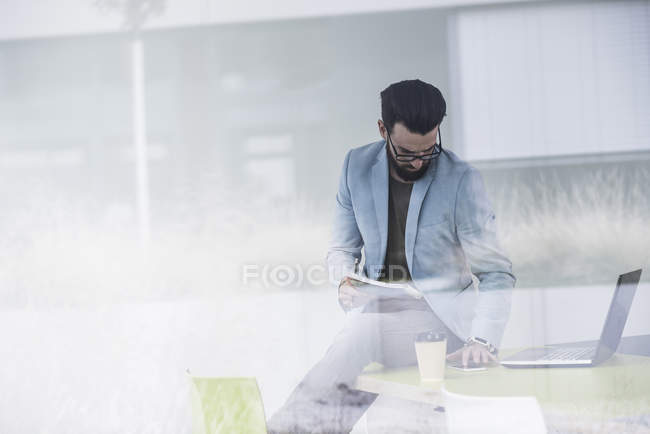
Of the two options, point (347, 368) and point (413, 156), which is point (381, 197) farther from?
point (347, 368)

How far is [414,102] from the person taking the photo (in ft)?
10.9

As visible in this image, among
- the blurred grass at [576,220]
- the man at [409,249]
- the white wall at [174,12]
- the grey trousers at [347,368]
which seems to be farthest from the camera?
the white wall at [174,12]

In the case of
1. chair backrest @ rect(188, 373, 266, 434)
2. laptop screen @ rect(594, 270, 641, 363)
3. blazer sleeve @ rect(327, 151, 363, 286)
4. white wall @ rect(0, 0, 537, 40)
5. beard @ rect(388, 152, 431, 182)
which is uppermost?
white wall @ rect(0, 0, 537, 40)

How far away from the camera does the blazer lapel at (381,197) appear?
3.00 meters

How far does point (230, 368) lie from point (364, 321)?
698 mm

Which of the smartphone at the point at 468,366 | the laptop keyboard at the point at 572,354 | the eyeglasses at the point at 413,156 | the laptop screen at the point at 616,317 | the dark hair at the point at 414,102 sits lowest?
the smartphone at the point at 468,366

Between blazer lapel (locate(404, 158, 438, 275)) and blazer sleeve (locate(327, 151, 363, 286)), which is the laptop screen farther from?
blazer sleeve (locate(327, 151, 363, 286))

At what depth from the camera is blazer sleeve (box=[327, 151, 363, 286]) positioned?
126 inches

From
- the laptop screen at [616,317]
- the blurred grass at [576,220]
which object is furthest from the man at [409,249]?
the laptop screen at [616,317]

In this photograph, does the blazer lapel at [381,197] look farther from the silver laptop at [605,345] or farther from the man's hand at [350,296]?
the silver laptop at [605,345]

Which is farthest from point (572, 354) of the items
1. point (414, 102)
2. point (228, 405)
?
point (414, 102)

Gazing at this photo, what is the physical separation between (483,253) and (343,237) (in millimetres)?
617

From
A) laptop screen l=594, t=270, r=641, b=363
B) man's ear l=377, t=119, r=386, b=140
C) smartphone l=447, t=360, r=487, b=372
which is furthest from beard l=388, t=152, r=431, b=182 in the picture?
laptop screen l=594, t=270, r=641, b=363

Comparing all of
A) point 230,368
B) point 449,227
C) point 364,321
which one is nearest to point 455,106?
point 449,227
